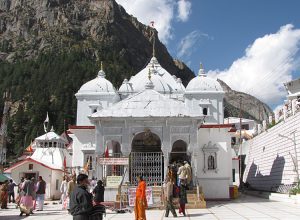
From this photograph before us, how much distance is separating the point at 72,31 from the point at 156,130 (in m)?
119

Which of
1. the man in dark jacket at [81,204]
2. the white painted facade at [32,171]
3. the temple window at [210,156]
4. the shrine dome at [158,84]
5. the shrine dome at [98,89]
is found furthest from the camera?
the shrine dome at [98,89]

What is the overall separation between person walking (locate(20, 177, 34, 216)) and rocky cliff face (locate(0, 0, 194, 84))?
105 metres

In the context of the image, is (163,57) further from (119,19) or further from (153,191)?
(153,191)

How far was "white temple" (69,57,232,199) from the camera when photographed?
20531mm

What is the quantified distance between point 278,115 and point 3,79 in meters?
99.9

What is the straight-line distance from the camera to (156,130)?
20672mm

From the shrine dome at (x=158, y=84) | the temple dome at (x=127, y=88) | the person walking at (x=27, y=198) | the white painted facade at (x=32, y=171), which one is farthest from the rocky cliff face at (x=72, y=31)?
the person walking at (x=27, y=198)

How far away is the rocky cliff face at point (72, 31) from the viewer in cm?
12788

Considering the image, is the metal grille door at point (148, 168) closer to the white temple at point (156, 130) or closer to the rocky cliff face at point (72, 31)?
the white temple at point (156, 130)

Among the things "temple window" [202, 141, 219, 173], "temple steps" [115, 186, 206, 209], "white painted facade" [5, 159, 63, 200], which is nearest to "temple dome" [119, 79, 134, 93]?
"white painted facade" [5, 159, 63, 200]

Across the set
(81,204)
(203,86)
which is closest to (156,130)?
(203,86)

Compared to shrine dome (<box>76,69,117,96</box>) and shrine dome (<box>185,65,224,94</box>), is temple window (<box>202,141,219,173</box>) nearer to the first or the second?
shrine dome (<box>185,65,224,94</box>)

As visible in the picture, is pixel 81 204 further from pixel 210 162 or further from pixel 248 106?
pixel 248 106

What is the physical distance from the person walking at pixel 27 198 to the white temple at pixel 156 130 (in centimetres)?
399
